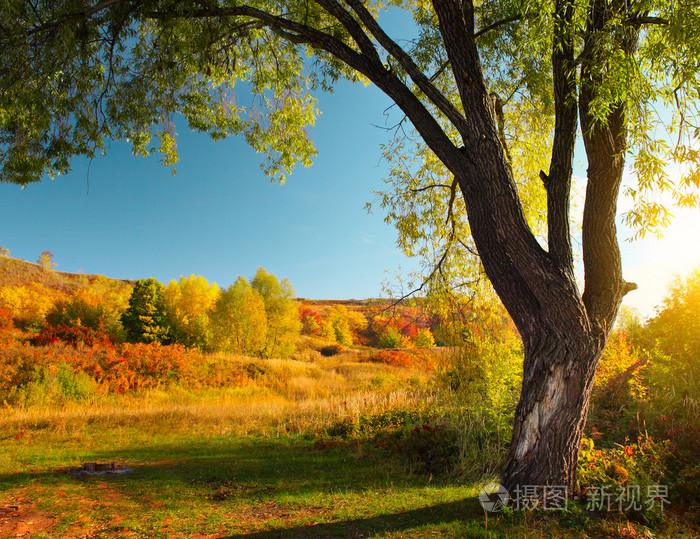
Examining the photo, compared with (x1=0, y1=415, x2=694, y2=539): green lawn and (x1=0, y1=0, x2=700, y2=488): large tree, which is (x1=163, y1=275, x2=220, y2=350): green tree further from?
(x1=0, y1=0, x2=700, y2=488): large tree

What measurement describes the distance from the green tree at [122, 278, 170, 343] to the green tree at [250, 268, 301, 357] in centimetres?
806

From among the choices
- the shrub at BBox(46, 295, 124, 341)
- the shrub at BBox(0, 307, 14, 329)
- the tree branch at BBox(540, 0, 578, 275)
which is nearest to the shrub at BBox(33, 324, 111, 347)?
the shrub at BBox(46, 295, 124, 341)

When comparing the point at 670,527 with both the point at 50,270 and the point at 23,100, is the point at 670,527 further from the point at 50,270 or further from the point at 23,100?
the point at 50,270

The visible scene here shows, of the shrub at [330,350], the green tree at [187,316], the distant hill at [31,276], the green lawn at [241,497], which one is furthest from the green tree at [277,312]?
the distant hill at [31,276]

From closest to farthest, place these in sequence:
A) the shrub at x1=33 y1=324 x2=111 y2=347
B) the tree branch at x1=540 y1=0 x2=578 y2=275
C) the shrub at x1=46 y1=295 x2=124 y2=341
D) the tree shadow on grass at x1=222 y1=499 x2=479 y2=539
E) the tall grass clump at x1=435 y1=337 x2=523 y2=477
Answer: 1. the tree shadow on grass at x1=222 y1=499 x2=479 y2=539
2. the tree branch at x1=540 y1=0 x2=578 y2=275
3. the tall grass clump at x1=435 y1=337 x2=523 y2=477
4. the shrub at x1=33 y1=324 x2=111 y2=347
5. the shrub at x1=46 y1=295 x2=124 y2=341

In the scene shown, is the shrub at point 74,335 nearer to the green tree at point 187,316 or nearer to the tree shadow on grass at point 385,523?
the green tree at point 187,316

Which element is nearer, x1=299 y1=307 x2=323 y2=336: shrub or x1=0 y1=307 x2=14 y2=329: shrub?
x1=0 y1=307 x2=14 y2=329: shrub

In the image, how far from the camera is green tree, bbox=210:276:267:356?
28.8m

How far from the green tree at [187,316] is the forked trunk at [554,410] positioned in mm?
29717

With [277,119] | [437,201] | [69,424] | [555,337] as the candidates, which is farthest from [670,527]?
[69,424]

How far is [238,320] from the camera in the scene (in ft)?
94.2

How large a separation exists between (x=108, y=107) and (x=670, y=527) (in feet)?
32.5

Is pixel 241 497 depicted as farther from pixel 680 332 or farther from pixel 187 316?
pixel 187 316

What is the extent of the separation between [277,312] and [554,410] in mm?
28694
